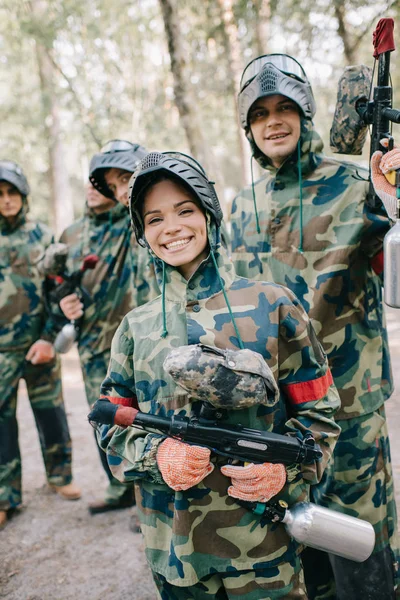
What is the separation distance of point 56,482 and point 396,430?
12.1 ft

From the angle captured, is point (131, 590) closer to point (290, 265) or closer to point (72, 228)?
point (290, 265)

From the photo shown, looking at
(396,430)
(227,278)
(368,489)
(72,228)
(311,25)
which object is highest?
(311,25)

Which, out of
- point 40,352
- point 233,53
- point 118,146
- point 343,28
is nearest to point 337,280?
point 118,146

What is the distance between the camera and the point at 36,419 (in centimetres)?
502

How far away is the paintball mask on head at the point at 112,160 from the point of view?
4.01 m

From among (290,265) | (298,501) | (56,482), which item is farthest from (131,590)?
(290,265)

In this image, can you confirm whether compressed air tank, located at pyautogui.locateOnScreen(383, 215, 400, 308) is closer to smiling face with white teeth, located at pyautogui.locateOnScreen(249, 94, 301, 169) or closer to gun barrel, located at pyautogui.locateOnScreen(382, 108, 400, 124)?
gun barrel, located at pyautogui.locateOnScreen(382, 108, 400, 124)

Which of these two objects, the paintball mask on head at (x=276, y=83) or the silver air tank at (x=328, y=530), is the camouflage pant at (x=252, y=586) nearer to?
the silver air tank at (x=328, y=530)

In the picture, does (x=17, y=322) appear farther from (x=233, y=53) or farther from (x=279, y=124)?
(x=233, y=53)

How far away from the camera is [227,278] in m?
2.13

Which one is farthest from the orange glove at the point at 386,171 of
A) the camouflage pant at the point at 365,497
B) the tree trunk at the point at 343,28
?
the tree trunk at the point at 343,28

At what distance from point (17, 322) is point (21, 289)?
31 cm

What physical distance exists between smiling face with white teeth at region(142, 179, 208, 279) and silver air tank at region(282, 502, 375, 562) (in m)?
1.08

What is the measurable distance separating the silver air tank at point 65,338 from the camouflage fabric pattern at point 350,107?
2.64m
